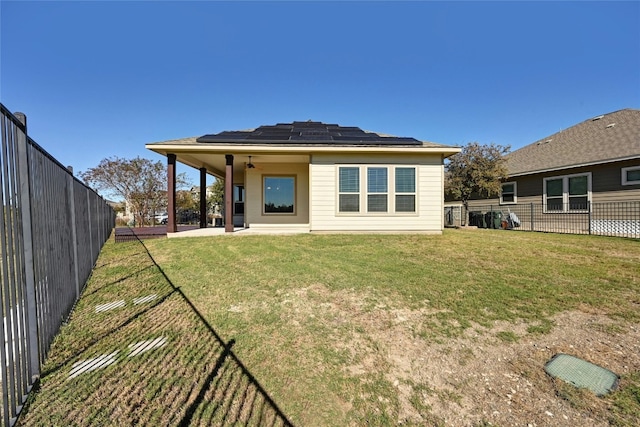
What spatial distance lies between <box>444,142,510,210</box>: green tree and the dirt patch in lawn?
11.9 m

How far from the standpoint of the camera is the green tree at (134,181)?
19016 mm

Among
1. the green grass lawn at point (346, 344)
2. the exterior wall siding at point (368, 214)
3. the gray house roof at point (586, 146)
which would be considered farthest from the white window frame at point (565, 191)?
the green grass lawn at point (346, 344)

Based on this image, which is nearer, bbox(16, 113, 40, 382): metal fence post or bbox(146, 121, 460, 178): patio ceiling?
bbox(16, 113, 40, 382): metal fence post

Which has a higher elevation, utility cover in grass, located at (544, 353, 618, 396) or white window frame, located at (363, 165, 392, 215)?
white window frame, located at (363, 165, 392, 215)

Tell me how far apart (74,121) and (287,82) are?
13.3 metres

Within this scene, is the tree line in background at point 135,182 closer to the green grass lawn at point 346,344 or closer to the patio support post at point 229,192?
the patio support post at point 229,192

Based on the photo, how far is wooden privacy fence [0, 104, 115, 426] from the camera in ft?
5.46

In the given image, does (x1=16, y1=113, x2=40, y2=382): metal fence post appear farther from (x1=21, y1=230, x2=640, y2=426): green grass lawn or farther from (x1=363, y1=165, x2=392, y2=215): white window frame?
(x1=363, y1=165, x2=392, y2=215): white window frame

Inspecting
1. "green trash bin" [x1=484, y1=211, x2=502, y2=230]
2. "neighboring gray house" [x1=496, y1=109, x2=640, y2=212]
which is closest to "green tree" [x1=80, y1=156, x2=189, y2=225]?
"green trash bin" [x1=484, y1=211, x2=502, y2=230]

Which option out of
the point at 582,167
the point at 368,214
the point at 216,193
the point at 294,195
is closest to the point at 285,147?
the point at 294,195

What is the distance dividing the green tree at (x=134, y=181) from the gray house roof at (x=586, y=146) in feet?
76.6

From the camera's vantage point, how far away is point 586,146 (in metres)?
12.5

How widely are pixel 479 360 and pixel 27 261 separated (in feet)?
12.5

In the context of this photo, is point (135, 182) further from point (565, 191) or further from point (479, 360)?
point (565, 191)
